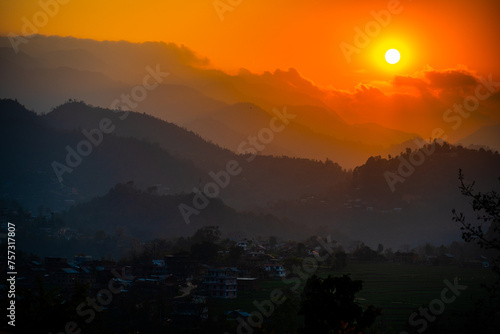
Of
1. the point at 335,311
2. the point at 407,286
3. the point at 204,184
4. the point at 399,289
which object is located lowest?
the point at 335,311

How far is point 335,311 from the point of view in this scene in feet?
74.6

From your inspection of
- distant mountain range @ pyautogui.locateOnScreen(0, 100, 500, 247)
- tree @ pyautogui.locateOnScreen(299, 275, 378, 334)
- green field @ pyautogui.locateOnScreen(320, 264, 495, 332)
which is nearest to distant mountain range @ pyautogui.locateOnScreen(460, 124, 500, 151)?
distant mountain range @ pyautogui.locateOnScreen(0, 100, 500, 247)

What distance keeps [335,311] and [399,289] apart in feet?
92.0

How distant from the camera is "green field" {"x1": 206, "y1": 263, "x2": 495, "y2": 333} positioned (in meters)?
41.5

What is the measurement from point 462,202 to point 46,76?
11670 centimetres

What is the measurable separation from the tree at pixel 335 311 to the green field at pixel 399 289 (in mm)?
13549

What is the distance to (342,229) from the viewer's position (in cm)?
12300

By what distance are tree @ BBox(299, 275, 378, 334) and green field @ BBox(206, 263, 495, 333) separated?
13549 millimetres

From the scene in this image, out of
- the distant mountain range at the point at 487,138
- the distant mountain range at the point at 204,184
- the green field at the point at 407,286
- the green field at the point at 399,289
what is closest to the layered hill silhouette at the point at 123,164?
the distant mountain range at the point at 204,184

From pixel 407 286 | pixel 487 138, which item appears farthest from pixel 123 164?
pixel 407 286

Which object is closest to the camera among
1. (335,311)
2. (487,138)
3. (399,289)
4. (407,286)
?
(335,311)

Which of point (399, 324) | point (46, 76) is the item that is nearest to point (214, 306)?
point (399, 324)

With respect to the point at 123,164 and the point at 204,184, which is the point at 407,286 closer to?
the point at 204,184

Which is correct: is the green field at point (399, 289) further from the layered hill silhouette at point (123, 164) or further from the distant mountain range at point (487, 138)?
the distant mountain range at point (487, 138)
